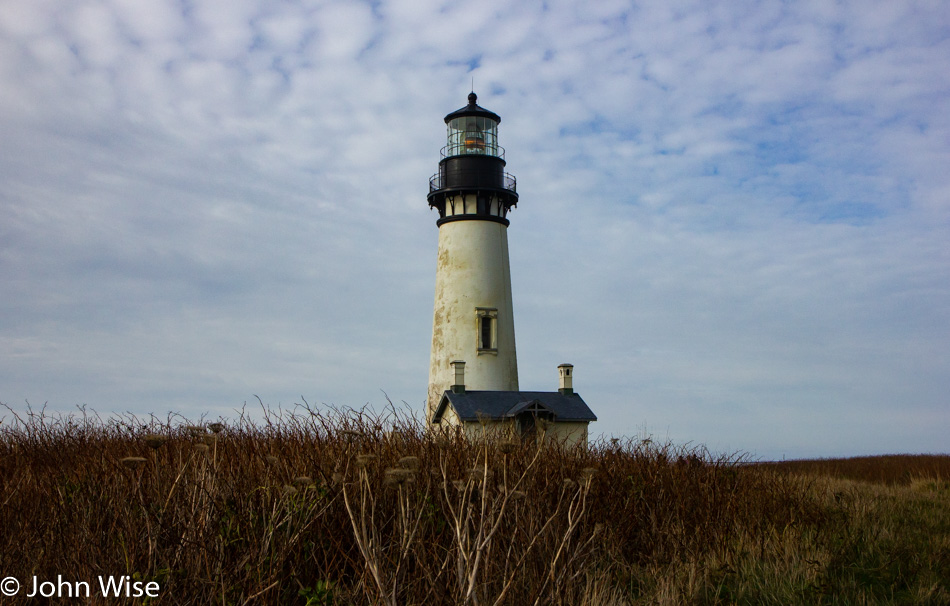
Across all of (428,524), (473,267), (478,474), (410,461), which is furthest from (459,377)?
(478,474)

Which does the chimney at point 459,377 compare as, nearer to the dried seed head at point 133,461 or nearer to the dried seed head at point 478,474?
the dried seed head at point 478,474

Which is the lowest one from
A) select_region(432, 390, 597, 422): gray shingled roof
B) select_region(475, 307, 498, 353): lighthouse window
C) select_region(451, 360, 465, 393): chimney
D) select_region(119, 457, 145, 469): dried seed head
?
select_region(119, 457, 145, 469): dried seed head

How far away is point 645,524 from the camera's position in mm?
9070

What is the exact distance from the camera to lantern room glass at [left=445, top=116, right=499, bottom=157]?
81.4 feet

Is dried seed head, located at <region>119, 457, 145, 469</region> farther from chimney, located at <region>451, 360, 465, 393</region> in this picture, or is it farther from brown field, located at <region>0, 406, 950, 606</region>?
chimney, located at <region>451, 360, 465, 393</region>

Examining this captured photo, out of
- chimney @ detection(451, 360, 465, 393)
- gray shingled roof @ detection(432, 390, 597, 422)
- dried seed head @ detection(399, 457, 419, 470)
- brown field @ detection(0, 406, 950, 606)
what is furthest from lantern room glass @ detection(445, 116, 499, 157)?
dried seed head @ detection(399, 457, 419, 470)

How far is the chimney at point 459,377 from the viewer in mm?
22875

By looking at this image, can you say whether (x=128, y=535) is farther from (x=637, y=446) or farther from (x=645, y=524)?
(x=637, y=446)

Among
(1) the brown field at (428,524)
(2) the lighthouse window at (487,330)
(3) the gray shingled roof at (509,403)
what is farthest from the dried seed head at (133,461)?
(2) the lighthouse window at (487,330)

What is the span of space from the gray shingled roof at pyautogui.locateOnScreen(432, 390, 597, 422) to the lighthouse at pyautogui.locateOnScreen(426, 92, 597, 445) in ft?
0.11

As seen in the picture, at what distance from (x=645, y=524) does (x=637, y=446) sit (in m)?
2.52

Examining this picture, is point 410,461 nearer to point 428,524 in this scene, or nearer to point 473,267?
point 428,524

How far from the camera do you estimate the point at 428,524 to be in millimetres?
6750

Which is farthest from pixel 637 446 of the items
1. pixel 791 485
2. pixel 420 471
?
pixel 420 471
